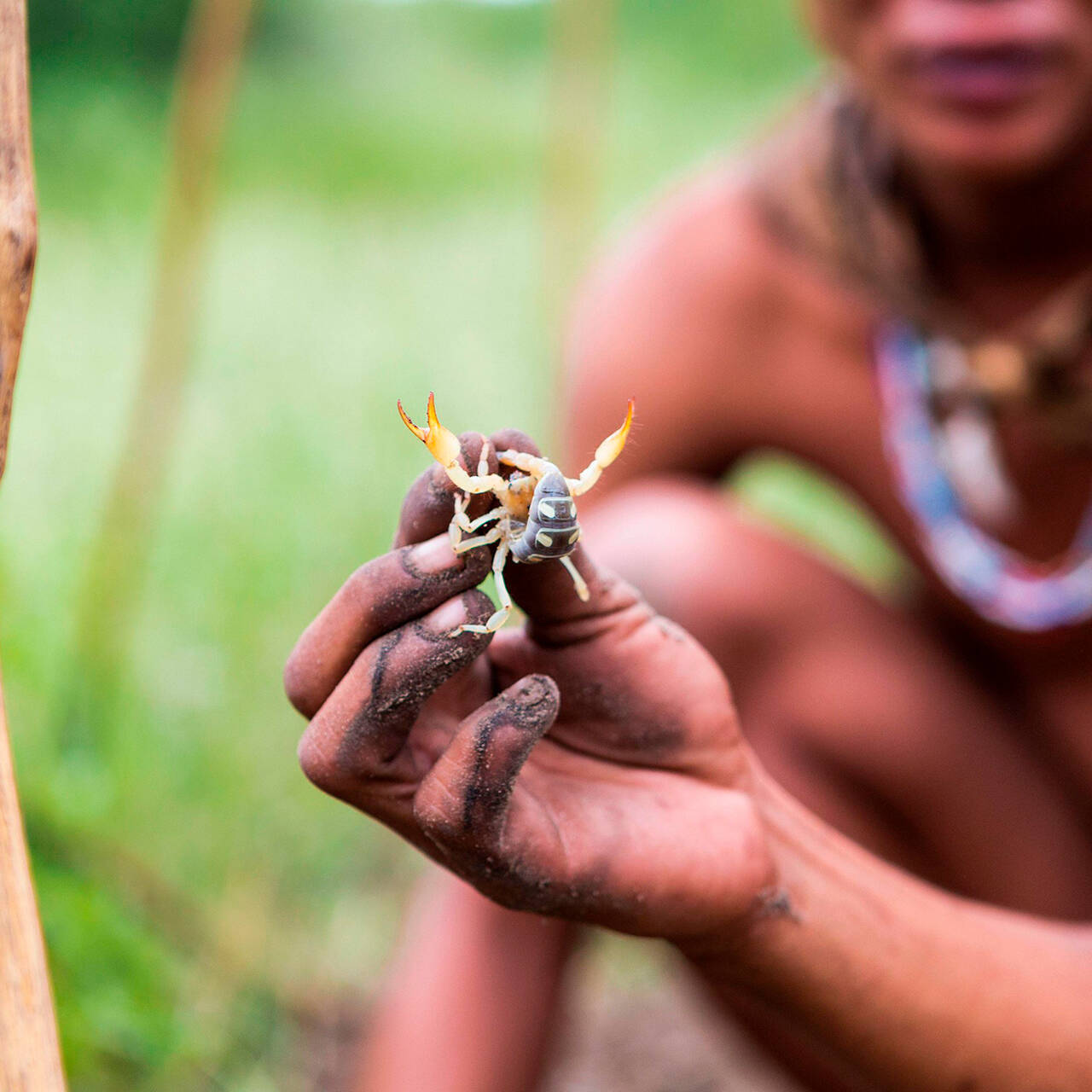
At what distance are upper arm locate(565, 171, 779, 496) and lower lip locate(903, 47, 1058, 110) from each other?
0.38 metres

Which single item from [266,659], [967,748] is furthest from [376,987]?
[967,748]

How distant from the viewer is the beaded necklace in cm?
172

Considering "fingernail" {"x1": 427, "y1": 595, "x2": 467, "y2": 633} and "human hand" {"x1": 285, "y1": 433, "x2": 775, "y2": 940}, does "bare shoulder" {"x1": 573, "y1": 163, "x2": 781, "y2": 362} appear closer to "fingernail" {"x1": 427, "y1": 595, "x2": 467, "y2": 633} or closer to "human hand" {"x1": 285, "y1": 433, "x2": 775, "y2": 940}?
"human hand" {"x1": 285, "y1": 433, "x2": 775, "y2": 940}

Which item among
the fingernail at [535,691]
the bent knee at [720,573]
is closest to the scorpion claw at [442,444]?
the fingernail at [535,691]

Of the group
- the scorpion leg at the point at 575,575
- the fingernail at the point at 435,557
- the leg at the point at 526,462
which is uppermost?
the leg at the point at 526,462

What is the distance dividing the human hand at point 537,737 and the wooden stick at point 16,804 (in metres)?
0.19

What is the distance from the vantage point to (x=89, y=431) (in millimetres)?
3248

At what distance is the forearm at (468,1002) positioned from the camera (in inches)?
60.1

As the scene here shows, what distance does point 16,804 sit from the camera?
2.48 ft

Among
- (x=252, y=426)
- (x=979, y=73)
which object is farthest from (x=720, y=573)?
(x=252, y=426)

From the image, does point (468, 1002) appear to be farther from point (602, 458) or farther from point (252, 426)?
point (252, 426)

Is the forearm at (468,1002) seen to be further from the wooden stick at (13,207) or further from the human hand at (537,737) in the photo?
the wooden stick at (13,207)

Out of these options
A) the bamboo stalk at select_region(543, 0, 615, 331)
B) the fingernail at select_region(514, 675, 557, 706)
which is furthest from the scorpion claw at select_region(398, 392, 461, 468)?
the bamboo stalk at select_region(543, 0, 615, 331)

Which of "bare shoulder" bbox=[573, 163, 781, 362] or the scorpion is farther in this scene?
"bare shoulder" bbox=[573, 163, 781, 362]
